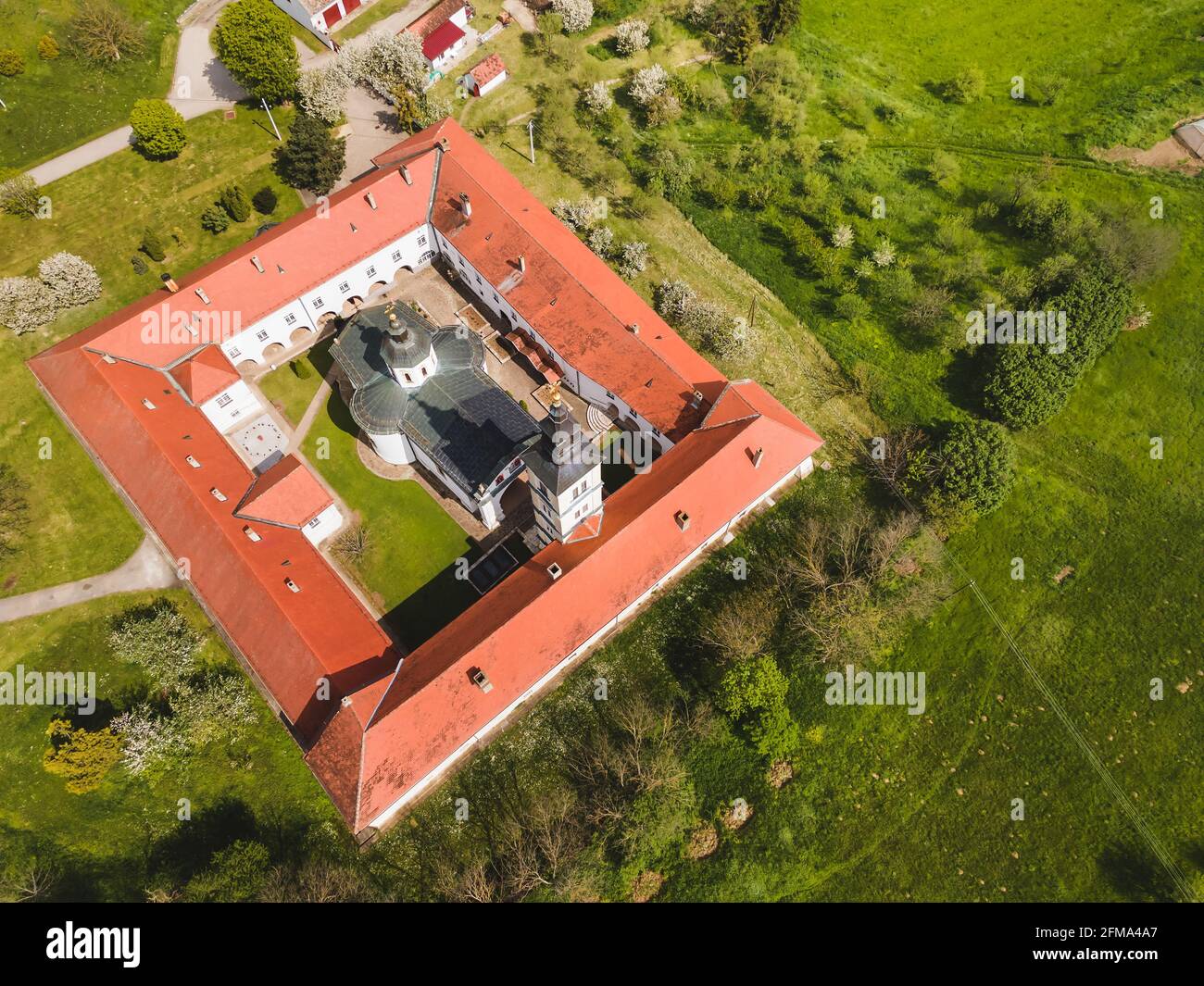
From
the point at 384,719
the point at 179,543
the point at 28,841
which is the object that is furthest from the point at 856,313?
the point at 28,841

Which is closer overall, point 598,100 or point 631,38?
point 598,100

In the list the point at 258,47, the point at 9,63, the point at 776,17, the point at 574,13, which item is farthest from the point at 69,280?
the point at 776,17

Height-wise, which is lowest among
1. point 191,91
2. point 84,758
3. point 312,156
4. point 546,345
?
point 84,758

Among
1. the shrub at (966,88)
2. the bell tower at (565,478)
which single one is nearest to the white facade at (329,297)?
the bell tower at (565,478)

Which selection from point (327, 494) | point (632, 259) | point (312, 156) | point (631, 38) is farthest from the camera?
point (631, 38)

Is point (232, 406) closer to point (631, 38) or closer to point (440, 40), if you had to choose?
point (440, 40)

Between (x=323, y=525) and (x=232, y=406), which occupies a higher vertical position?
(x=232, y=406)

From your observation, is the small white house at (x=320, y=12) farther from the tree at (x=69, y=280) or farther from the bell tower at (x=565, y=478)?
the bell tower at (x=565, y=478)

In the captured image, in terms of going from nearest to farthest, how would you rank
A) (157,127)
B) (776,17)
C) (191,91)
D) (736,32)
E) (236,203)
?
(236,203), (157,127), (191,91), (736,32), (776,17)
